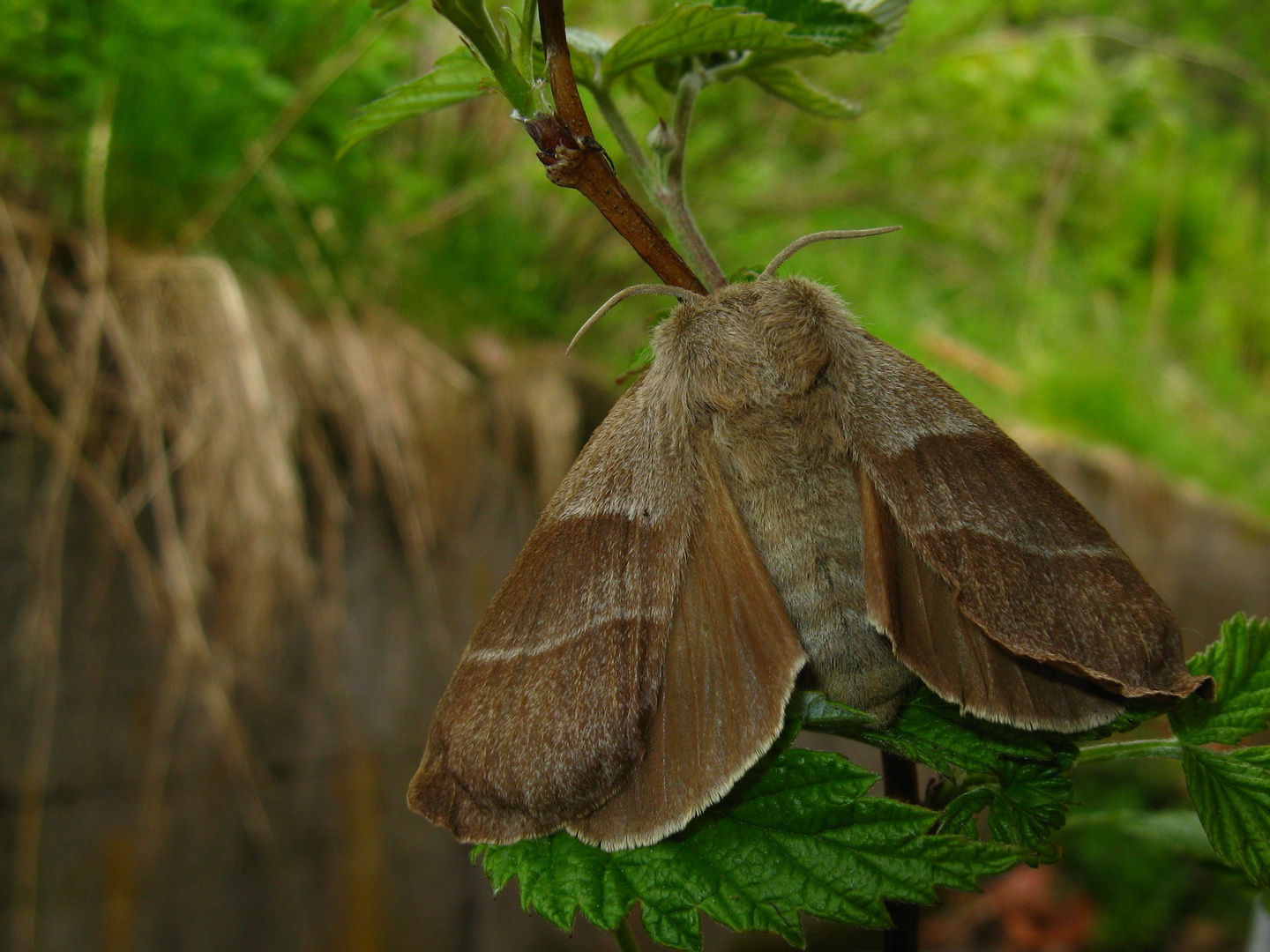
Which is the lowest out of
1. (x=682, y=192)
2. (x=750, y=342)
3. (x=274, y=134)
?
(x=750, y=342)

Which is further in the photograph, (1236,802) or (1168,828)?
(1168,828)

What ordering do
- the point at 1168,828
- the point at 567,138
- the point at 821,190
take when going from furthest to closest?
1. the point at 821,190
2. the point at 1168,828
3. the point at 567,138

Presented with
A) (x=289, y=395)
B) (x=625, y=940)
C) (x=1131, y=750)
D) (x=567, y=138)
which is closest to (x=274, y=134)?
(x=289, y=395)

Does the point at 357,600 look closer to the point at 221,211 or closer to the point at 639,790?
the point at 221,211

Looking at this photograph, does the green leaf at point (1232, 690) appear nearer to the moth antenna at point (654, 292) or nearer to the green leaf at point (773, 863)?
the green leaf at point (773, 863)

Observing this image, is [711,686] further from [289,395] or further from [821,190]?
[821,190]

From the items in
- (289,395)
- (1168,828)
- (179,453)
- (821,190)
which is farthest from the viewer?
(821,190)
